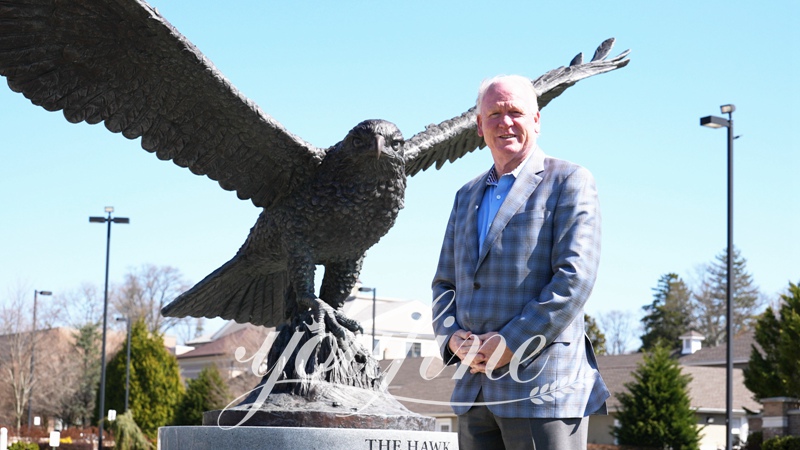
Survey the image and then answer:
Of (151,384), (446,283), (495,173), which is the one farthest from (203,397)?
(495,173)

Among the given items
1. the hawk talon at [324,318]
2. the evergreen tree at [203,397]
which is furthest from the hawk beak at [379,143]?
the evergreen tree at [203,397]

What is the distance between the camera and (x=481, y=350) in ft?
9.77

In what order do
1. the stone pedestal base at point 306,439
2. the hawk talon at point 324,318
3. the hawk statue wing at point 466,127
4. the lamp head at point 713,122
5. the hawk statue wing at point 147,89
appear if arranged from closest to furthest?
1. the stone pedestal base at point 306,439
2. the hawk statue wing at point 147,89
3. the hawk talon at point 324,318
4. the hawk statue wing at point 466,127
5. the lamp head at point 713,122

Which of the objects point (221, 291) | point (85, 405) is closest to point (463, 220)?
point (221, 291)

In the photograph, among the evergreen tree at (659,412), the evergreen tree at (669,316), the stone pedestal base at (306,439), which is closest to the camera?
the stone pedestal base at (306,439)

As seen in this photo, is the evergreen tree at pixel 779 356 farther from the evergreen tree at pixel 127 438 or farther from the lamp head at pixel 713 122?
the evergreen tree at pixel 127 438

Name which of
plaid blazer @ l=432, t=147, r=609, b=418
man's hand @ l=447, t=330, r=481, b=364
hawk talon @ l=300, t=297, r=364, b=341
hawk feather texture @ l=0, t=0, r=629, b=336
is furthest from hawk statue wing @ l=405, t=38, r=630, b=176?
man's hand @ l=447, t=330, r=481, b=364

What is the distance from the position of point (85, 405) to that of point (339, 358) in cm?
5391

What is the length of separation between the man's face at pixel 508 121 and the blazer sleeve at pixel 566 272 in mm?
234

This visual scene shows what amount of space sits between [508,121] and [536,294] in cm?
59

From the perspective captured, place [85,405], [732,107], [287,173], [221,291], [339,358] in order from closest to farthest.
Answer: [339,358] → [287,173] → [221,291] → [732,107] → [85,405]

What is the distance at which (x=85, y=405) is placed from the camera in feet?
185

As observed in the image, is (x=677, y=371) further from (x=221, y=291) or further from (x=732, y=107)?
(x=221, y=291)

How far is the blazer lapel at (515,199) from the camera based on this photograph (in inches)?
122
